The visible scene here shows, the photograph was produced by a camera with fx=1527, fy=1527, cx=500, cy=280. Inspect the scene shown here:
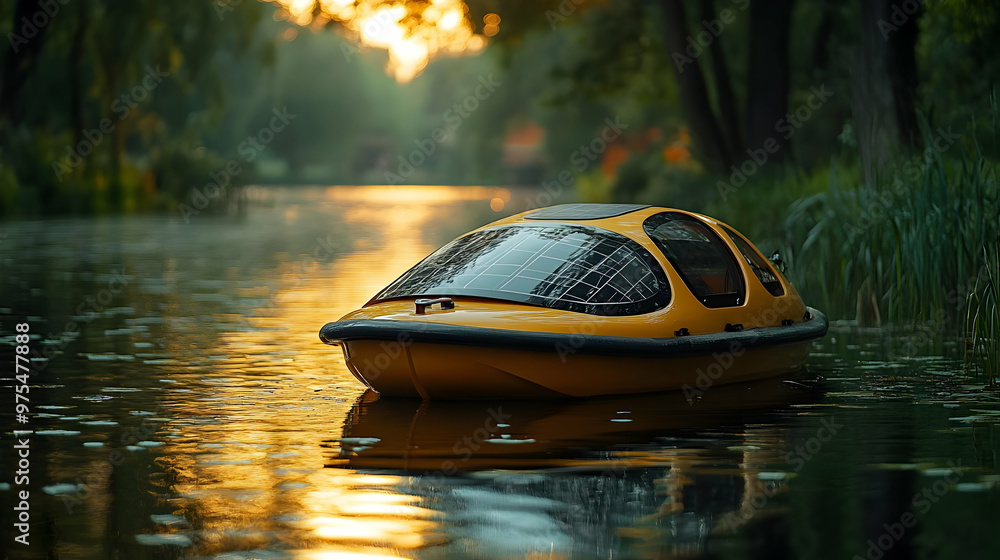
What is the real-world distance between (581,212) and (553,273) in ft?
3.39

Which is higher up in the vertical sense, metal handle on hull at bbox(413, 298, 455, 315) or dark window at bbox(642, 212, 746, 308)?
dark window at bbox(642, 212, 746, 308)

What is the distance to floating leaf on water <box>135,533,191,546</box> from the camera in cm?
580

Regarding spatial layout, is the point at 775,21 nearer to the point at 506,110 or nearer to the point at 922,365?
the point at 922,365

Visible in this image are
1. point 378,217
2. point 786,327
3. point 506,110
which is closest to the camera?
point 786,327

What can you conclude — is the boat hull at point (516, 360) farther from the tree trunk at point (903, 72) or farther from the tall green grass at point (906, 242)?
the tree trunk at point (903, 72)

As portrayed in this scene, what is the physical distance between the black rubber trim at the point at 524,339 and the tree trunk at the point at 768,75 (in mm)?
14962

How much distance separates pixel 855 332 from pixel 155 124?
40185mm

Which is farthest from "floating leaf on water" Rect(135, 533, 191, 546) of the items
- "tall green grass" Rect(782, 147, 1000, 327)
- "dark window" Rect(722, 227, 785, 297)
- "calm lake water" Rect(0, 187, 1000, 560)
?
"tall green grass" Rect(782, 147, 1000, 327)

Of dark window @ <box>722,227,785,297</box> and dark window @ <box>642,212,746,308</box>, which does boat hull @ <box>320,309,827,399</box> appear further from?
dark window @ <box>722,227,785,297</box>

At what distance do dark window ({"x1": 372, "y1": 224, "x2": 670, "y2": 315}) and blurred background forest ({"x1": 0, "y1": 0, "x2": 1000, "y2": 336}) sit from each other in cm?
270

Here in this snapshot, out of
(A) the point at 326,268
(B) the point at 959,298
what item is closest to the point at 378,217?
(A) the point at 326,268

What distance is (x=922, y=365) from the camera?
11.5m

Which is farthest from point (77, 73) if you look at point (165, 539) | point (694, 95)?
point (165, 539)

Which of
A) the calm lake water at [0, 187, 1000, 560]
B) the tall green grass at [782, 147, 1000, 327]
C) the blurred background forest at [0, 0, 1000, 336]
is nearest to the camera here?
the calm lake water at [0, 187, 1000, 560]
